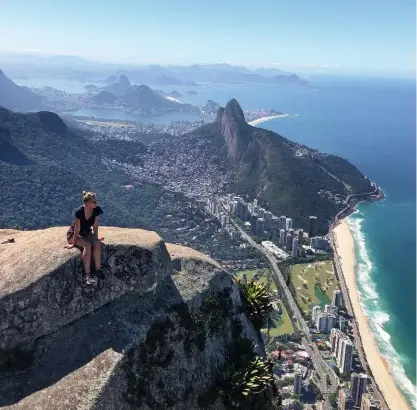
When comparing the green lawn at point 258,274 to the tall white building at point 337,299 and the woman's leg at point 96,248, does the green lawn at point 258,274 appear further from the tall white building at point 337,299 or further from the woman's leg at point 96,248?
the woman's leg at point 96,248

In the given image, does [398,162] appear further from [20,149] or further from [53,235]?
[53,235]

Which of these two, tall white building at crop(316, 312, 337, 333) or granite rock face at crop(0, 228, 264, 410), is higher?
granite rock face at crop(0, 228, 264, 410)

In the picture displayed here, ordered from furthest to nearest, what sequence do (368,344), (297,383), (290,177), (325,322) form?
1. (290,177)
2. (325,322)
3. (368,344)
4. (297,383)

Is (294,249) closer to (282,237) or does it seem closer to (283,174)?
(282,237)

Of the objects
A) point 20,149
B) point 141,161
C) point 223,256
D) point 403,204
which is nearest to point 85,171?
point 20,149

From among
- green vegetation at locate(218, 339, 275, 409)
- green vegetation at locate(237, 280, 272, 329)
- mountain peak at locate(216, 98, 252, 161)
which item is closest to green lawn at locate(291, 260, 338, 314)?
green vegetation at locate(237, 280, 272, 329)

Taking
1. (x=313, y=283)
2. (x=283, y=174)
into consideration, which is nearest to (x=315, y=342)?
(x=313, y=283)

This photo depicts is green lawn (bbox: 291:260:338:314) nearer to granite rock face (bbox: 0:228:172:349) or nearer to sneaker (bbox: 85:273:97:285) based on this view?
granite rock face (bbox: 0:228:172:349)
